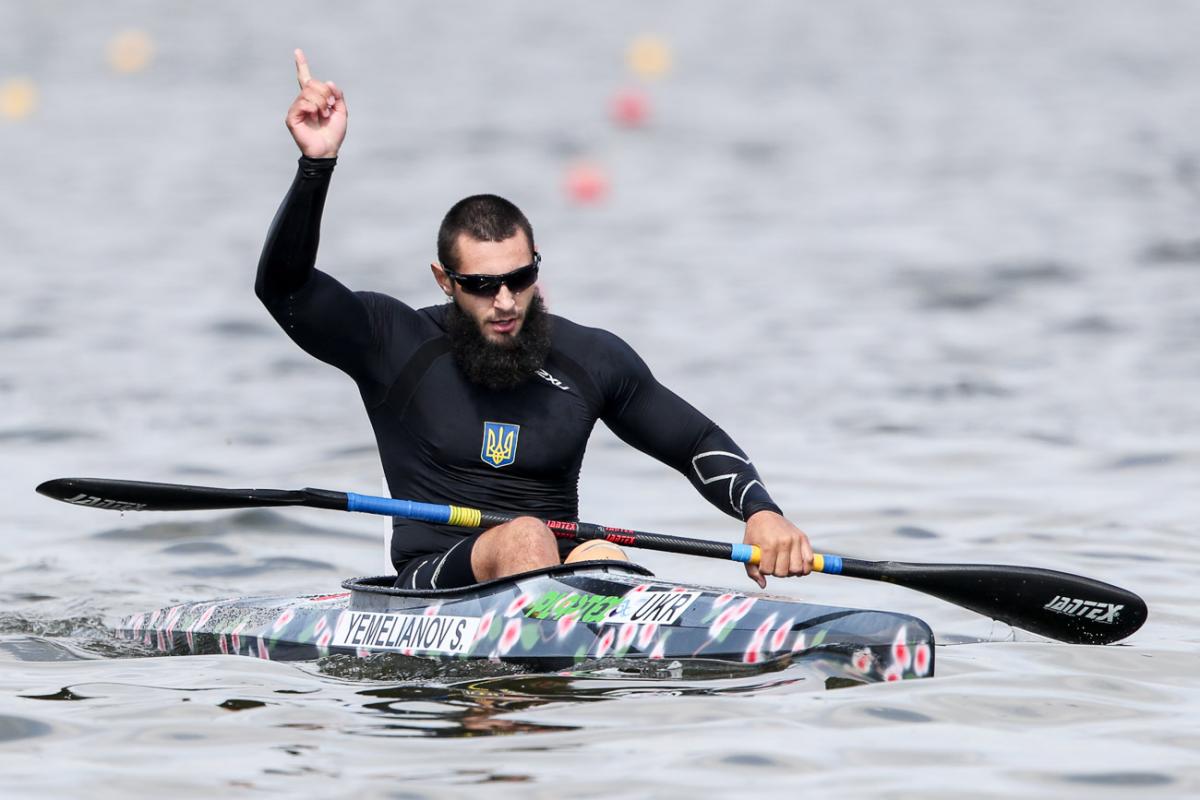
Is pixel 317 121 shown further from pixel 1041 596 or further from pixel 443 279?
pixel 1041 596

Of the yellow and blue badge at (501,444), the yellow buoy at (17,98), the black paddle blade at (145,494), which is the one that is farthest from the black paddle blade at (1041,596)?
the yellow buoy at (17,98)

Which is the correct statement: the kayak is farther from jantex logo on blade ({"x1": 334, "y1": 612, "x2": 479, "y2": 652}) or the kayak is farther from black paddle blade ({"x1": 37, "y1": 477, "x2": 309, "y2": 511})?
black paddle blade ({"x1": 37, "y1": 477, "x2": 309, "y2": 511})

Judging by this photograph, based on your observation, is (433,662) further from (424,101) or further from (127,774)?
(424,101)

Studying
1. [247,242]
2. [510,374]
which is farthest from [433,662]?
[247,242]

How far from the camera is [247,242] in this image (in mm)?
24781

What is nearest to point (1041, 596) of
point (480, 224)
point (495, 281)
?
point (495, 281)

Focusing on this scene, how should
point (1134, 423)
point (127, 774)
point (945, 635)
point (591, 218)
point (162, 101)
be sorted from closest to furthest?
point (127, 774), point (945, 635), point (1134, 423), point (591, 218), point (162, 101)

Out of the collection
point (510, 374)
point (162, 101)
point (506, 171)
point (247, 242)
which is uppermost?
point (162, 101)

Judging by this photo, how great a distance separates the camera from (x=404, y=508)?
6609 mm

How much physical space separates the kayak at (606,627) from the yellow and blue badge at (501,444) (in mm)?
605

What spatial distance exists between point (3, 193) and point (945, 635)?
24036mm

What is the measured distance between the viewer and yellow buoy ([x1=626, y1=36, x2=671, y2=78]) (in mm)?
40219

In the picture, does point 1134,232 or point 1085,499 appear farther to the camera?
point 1134,232

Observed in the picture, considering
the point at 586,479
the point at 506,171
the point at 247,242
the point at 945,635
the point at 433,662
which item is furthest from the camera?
the point at 506,171
